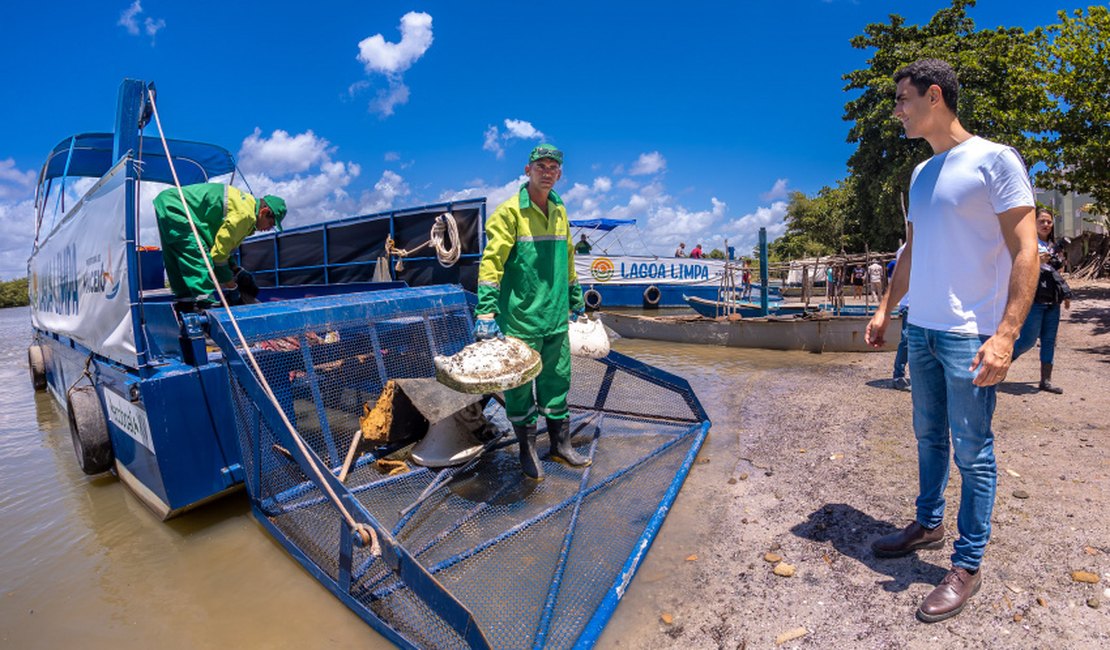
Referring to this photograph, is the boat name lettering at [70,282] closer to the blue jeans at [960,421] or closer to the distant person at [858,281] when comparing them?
the blue jeans at [960,421]

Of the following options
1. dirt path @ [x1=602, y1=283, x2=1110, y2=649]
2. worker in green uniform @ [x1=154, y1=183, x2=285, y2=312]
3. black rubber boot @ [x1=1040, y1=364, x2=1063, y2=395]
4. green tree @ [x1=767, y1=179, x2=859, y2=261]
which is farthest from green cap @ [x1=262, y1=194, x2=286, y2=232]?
green tree @ [x1=767, y1=179, x2=859, y2=261]

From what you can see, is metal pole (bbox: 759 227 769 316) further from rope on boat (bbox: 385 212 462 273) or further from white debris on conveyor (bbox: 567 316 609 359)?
white debris on conveyor (bbox: 567 316 609 359)

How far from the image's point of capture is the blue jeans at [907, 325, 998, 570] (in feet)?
6.68

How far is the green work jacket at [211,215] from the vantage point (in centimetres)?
391

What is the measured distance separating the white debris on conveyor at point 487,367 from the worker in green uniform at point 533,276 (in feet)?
1.75

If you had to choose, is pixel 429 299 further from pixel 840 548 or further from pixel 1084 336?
pixel 1084 336

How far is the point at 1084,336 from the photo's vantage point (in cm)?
886

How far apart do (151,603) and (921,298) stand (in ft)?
12.5

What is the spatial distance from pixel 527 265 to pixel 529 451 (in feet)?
4.00

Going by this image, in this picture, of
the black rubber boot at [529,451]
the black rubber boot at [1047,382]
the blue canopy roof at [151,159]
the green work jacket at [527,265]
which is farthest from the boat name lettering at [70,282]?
the black rubber boot at [1047,382]

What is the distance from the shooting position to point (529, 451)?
367cm

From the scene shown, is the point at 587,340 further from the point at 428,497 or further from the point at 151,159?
the point at 151,159

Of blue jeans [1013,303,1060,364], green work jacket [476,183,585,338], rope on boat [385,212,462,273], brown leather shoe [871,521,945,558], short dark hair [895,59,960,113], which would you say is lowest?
brown leather shoe [871,521,945,558]

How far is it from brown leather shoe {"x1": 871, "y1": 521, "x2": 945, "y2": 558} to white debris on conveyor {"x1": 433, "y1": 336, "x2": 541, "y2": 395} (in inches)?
71.3
